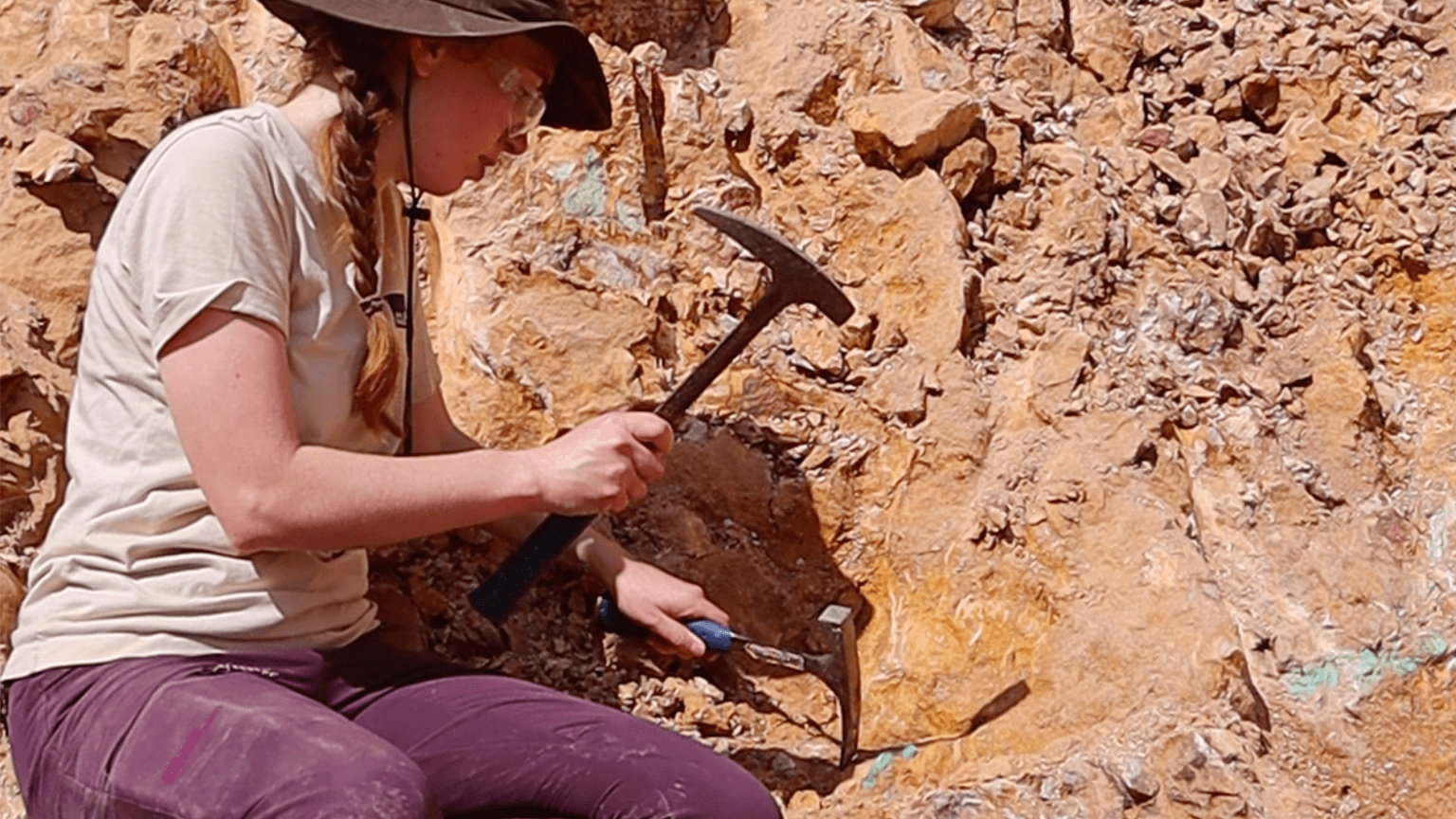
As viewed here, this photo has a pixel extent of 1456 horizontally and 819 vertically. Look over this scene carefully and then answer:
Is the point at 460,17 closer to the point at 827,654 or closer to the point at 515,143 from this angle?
the point at 515,143

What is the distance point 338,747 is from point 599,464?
0.45m

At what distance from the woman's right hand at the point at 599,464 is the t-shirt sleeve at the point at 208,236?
35cm

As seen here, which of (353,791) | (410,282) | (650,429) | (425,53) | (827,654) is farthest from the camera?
(827,654)

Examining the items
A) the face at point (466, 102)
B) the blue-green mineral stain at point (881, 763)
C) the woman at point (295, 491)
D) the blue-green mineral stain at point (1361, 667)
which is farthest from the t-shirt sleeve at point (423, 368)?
the blue-green mineral stain at point (1361, 667)

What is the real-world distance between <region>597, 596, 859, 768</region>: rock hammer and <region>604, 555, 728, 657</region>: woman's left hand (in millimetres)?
19

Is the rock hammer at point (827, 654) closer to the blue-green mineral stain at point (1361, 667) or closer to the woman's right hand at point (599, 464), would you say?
the woman's right hand at point (599, 464)

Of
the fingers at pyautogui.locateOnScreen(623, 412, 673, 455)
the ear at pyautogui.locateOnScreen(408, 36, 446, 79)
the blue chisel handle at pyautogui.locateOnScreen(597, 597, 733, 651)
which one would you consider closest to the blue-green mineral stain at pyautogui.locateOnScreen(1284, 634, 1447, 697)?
the blue chisel handle at pyautogui.locateOnScreen(597, 597, 733, 651)

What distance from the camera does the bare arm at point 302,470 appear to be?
173 cm

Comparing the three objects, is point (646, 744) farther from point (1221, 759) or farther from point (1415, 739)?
point (1415, 739)

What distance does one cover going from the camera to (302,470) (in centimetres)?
177

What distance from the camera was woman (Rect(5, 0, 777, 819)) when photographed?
1.73 meters

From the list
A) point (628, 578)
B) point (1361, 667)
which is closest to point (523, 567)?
point (628, 578)

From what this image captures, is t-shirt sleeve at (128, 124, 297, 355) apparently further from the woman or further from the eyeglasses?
the eyeglasses

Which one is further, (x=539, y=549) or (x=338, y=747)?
(x=539, y=549)
